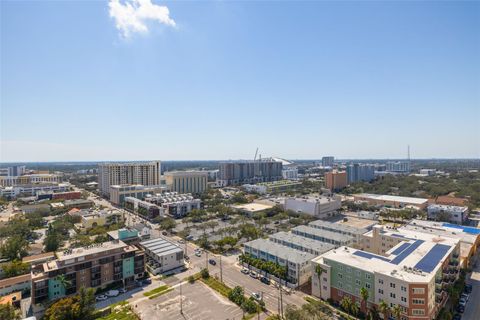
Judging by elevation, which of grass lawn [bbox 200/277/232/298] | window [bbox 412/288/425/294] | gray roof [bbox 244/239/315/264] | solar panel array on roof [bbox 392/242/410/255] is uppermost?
solar panel array on roof [bbox 392/242/410/255]

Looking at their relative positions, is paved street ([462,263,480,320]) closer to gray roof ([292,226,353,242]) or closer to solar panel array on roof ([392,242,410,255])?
solar panel array on roof ([392,242,410,255])

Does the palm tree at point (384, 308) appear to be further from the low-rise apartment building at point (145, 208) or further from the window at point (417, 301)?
the low-rise apartment building at point (145, 208)

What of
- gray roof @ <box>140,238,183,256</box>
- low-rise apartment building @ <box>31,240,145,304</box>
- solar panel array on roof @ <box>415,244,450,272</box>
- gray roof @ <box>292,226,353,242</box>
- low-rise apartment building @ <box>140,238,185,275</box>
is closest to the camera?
solar panel array on roof @ <box>415,244,450,272</box>

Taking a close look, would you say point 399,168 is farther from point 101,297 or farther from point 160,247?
point 101,297

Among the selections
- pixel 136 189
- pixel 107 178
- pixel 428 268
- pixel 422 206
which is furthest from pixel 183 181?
pixel 428 268

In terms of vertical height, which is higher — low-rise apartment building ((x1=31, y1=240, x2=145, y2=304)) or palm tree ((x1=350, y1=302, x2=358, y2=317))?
low-rise apartment building ((x1=31, y1=240, x2=145, y2=304))

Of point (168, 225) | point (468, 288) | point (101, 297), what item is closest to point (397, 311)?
point (468, 288)

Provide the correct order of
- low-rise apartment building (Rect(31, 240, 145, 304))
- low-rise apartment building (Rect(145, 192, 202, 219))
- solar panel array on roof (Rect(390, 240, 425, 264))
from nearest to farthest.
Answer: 1. low-rise apartment building (Rect(31, 240, 145, 304))
2. solar panel array on roof (Rect(390, 240, 425, 264))
3. low-rise apartment building (Rect(145, 192, 202, 219))

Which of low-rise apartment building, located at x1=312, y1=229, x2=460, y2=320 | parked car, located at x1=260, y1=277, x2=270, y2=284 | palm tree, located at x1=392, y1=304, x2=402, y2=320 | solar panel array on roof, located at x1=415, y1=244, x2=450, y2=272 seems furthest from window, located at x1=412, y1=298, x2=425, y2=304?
parked car, located at x1=260, y1=277, x2=270, y2=284
